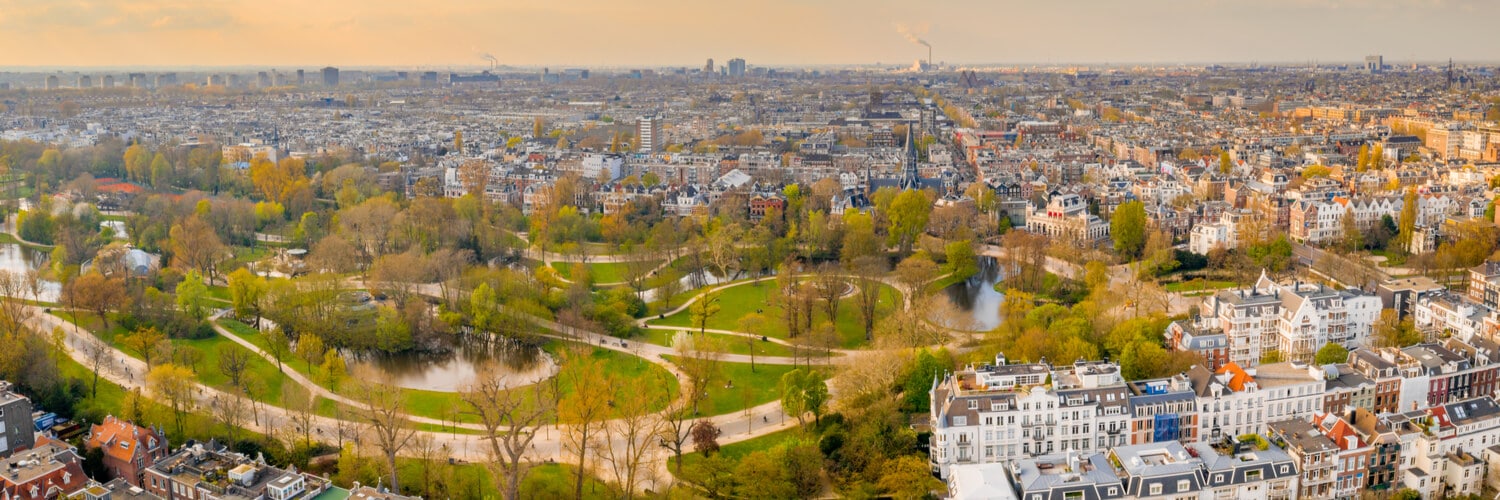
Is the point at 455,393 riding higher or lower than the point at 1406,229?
lower

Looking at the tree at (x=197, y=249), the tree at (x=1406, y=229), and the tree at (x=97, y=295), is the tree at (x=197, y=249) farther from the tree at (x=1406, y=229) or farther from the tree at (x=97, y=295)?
the tree at (x=1406, y=229)

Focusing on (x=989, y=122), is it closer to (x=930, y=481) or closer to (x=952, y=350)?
(x=952, y=350)

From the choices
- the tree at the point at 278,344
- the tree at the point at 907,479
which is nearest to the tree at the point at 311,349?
the tree at the point at 278,344

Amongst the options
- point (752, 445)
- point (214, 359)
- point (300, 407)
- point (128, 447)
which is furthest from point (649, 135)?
point (128, 447)

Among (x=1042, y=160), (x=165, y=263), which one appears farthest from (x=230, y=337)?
(x=1042, y=160)

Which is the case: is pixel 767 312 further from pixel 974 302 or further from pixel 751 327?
pixel 974 302

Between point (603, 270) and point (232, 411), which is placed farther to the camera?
point (603, 270)
